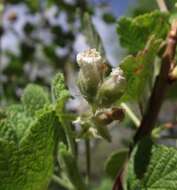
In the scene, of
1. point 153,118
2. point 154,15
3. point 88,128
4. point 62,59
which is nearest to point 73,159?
point 88,128

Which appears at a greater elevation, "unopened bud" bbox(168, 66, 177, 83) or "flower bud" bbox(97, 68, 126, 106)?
"flower bud" bbox(97, 68, 126, 106)

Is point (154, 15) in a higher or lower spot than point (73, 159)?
higher

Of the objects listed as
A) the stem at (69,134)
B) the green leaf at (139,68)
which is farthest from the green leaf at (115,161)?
the stem at (69,134)

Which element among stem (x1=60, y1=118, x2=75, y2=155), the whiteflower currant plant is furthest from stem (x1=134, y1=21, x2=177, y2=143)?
stem (x1=60, y1=118, x2=75, y2=155)

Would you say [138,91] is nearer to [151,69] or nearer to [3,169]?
[151,69]

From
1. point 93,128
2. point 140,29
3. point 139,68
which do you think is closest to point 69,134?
point 93,128

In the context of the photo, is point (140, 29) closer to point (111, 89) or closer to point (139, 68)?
point (139, 68)

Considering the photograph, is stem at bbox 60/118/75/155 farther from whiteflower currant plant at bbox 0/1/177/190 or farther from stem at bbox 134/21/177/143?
stem at bbox 134/21/177/143
